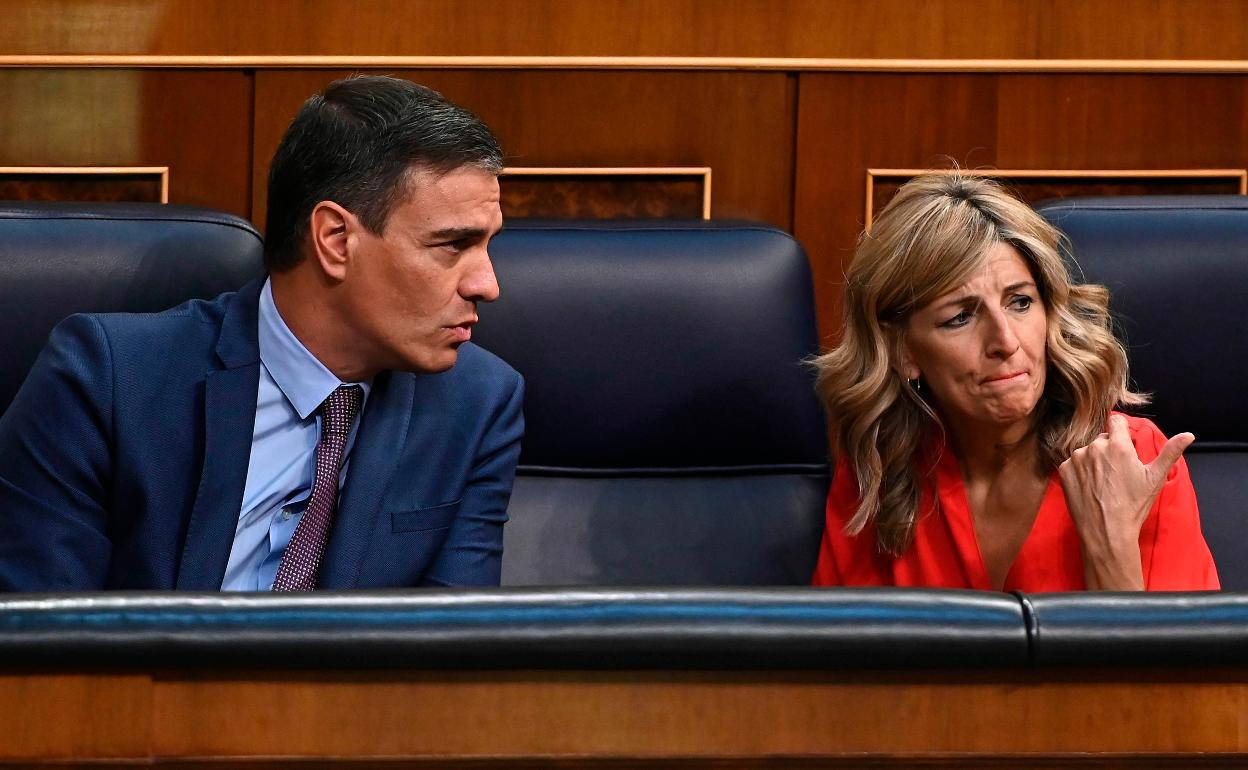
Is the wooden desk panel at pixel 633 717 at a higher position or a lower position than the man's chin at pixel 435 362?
lower

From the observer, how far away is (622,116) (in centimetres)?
185

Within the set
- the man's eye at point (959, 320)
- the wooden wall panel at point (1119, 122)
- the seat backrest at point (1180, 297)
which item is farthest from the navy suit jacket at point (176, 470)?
the wooden wall panel at point (1119, 122)

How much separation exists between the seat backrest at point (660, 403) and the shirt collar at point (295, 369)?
235 mm

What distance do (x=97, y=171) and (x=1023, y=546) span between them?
4.13 ft

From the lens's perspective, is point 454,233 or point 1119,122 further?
point 1119,122

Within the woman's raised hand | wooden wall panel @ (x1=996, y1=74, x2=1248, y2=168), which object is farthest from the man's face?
wooden wall panel @ (x1=996, y1=74, x2=1248, y2=168)

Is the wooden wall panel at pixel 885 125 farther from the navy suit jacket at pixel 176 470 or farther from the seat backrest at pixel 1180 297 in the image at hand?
the navy suit jacket at pixel 176 470

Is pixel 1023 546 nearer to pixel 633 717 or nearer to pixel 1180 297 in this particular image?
pixel 1180 297

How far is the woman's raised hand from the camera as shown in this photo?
1.25 meters

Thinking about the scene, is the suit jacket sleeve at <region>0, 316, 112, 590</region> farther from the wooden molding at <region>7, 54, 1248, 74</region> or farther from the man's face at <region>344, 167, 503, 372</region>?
the wooden molding at <region>7, 54, 1248, 74</region>

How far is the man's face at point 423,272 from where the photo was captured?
1245mm

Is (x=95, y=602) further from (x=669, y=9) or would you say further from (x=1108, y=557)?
(x=669, y=9)

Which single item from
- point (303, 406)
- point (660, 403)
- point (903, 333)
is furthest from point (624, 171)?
point (303, 406)

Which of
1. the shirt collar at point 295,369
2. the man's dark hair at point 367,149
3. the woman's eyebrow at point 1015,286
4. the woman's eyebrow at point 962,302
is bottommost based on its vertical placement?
the shirt collar at point 295,369
